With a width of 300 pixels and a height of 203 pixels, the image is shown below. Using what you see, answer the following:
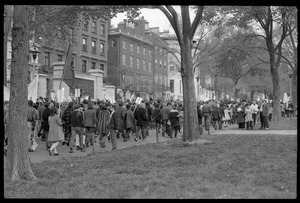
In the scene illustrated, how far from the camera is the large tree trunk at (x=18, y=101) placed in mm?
7770

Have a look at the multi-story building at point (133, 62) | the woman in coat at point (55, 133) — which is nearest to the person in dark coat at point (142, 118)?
the woman in coat at point (55, 133)

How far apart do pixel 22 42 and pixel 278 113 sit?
21.8 metres

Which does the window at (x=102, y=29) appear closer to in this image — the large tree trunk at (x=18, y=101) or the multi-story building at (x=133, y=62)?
the multi-story building at (x=133, y=62)

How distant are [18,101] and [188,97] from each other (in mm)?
6954

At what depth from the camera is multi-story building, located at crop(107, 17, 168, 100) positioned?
59469 millimetres

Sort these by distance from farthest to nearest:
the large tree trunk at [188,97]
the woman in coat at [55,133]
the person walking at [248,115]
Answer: the person walking at [248,115]
the large tree trunk at [188,97]
the woman in coat at [55,133]

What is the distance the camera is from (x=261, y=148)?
11.9m

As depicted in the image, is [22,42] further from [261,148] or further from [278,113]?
[278,113]

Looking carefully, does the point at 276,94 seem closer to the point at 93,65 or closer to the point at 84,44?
the point at 84,44

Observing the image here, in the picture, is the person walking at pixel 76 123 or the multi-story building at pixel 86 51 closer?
the person walking at pixel 76 123

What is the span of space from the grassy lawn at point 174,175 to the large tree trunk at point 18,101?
17.4 inches

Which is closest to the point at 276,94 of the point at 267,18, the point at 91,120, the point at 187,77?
the point at 267,18

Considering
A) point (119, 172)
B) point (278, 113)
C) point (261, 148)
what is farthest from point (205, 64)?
point (119, 172)

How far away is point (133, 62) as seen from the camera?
65.9 metres
